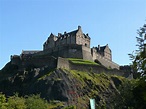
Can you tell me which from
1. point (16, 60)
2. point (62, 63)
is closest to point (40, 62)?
point (62, 63)

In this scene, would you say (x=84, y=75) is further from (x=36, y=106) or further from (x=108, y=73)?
(x=36, y=106)

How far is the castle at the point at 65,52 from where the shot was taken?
258 ft

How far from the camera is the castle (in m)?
78.6

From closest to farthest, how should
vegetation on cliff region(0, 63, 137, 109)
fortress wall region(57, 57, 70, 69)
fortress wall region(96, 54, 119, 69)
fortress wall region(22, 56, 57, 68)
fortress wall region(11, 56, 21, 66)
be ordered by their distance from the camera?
vegetation on cliff region(0, 63, 137, 109), fortress wall region(57, 57, 70, 69), fortress wall region(22, 56, 57, 68), fortress wall region(11, 56, 21, 66), fortress wall region(96, 54, 119, 69)

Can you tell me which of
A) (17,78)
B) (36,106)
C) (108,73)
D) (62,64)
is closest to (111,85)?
(108,73)

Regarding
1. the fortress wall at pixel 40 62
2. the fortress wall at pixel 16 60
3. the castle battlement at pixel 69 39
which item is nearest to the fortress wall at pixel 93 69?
the fortress wall at pixel 40 62

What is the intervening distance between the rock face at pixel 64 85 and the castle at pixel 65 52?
12.3 feet

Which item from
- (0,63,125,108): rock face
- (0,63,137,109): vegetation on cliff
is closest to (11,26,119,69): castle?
(0,63,125,108): rock face

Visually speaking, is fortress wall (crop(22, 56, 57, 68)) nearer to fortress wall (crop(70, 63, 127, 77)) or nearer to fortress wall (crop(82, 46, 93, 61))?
fortress wall (crop(70, 63, 127, 77))

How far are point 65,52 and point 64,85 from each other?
20192mm

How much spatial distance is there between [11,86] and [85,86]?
59.0ft

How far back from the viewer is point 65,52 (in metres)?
84.6

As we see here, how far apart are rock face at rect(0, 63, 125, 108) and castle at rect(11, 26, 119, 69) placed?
3.75 meters

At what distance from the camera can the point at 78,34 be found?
95.6 m
